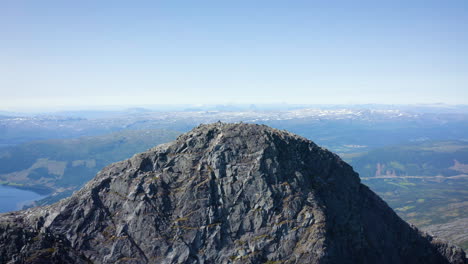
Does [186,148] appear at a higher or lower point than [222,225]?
higher

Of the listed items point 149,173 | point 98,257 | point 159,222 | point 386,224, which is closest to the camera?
point 98,257

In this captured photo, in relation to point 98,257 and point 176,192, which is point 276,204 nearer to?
point 176,192

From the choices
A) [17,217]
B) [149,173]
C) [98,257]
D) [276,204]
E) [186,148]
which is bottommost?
[98,257]

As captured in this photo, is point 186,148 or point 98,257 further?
point 186,148

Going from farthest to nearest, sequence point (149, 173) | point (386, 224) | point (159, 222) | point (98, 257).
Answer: point (386, 224)
point (149, 173)
point (159, 222)
point (98, 257)

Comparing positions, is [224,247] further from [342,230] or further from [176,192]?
[342,230]

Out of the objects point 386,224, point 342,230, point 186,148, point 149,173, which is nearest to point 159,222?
point 149,173
